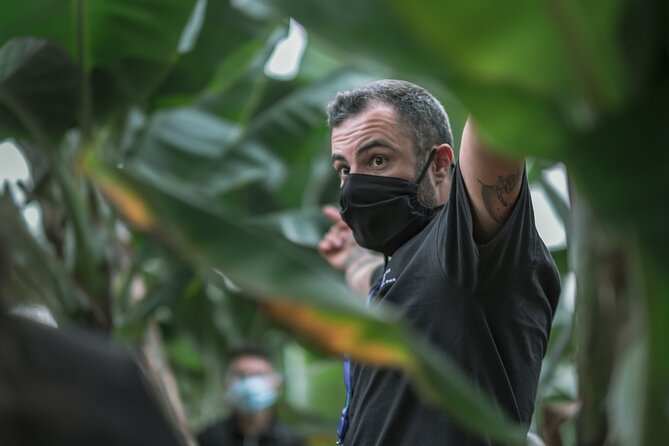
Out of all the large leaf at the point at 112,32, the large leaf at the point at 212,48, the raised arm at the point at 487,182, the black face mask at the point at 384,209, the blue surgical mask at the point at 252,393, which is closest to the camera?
the raised arm at the point at 487,182

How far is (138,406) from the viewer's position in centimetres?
76

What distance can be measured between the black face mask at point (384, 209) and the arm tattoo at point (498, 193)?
33 cm

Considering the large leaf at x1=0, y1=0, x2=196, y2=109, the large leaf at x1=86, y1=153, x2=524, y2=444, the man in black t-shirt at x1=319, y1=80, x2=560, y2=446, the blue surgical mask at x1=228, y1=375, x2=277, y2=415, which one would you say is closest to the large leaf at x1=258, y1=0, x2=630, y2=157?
the large leaf at x1=86, y1=153, x2=524, y2=444

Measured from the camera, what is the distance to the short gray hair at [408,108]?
1.89 m

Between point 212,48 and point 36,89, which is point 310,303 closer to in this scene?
point 36,89

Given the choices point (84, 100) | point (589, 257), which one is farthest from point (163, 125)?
point (589, 257)

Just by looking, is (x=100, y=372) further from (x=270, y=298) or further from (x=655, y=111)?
(x=655, y=111)

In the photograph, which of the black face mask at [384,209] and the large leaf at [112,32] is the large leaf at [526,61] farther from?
the large leaf at [112,32]

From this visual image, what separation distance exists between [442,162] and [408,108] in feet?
0.38

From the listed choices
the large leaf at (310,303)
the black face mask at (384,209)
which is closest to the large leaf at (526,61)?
the large leaf at (310,303)

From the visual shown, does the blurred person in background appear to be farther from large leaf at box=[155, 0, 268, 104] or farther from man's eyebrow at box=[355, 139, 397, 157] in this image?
man's eyebrow at box=[355, 139, 397, 157]

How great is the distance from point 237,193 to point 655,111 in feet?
10.1

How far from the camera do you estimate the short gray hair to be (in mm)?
1889

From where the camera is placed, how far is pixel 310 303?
846 millimetres
